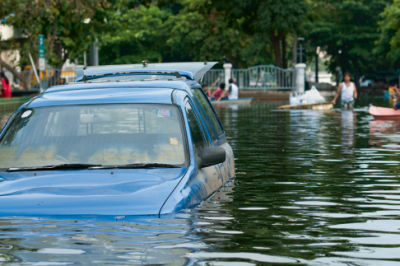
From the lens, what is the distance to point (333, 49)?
7956 cm

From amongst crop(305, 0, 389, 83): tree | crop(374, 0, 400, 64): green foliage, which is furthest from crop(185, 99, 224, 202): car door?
crop(305, 0, 389, 83): tree

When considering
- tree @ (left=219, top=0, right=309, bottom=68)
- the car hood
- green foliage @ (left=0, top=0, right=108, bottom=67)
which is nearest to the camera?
the car hood

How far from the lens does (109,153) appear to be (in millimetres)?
5871

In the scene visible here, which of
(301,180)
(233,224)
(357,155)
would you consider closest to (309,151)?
(357,155)

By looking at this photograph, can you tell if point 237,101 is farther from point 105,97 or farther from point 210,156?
point 210,156

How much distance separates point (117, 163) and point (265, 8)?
154 feet

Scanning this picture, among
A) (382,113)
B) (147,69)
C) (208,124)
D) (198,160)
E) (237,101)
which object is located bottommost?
(237,101)

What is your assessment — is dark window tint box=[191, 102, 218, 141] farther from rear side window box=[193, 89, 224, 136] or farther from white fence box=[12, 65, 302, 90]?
white fence box=[12, 65, 302, 90]

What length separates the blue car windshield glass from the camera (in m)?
5.80

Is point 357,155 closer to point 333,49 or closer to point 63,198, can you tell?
point 63,198

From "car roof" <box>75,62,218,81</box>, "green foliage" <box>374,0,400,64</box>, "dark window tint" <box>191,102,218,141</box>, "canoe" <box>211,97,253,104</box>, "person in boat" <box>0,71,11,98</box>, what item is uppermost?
"green foliage" <box>374,0,400,64</box>

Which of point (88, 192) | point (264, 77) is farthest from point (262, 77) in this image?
point (88, 192)

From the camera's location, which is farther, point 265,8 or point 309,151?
point 265,8

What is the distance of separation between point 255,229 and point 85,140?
1556mm
